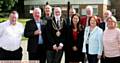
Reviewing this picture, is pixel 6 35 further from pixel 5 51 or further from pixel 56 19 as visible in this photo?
pixel 56 19

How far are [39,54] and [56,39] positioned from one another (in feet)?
2.15

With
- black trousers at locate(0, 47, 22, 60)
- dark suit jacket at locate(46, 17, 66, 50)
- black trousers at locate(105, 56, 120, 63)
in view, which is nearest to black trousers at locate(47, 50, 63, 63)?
dark suit jacket at locate(46, 17, 66, 50)

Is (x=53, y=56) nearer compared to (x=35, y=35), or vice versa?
(x=35, y=35)

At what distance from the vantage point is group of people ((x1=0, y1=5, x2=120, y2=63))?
991 centimetres

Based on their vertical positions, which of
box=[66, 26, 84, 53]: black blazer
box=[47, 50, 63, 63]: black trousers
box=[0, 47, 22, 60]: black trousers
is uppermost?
box=[66, 26, 84, 53]: black blazer

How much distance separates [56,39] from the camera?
10336mm

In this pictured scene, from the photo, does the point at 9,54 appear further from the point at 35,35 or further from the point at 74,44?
the point at 74,44

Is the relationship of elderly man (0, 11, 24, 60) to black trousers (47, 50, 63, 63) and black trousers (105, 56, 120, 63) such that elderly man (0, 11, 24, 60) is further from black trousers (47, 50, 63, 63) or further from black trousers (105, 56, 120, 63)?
black trousers (105, 56, 120, 63)

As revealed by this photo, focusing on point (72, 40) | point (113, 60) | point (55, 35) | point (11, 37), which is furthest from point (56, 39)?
point (113, 60)

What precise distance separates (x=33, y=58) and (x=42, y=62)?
0.31 metres

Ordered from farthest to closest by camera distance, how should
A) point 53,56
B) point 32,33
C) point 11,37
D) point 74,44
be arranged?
point 74,44
point 53,56
point 32,33
point 11,37

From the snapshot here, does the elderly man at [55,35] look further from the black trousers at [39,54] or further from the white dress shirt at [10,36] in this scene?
the white dress shirt at [10,36]

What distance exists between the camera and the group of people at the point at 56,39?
32.5ft

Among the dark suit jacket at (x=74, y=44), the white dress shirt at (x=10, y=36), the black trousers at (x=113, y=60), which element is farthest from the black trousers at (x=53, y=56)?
the black trousers at (x=113, y=60)
